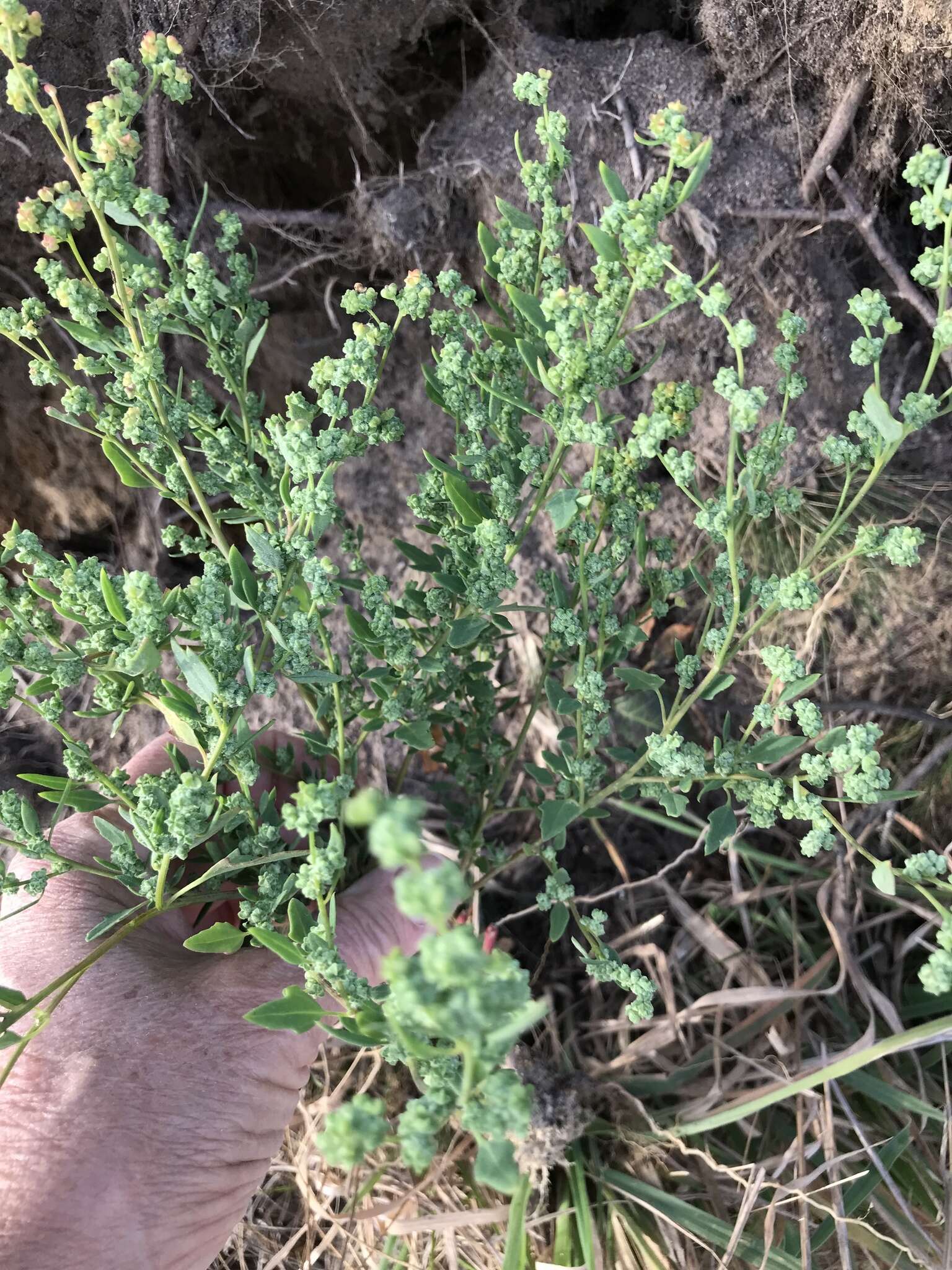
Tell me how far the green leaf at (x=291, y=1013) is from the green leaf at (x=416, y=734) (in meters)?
0.33

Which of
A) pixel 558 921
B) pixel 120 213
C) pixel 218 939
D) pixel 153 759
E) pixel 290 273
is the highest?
pixel 120 213

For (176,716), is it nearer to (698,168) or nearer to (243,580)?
(243,580)

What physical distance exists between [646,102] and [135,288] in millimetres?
1155

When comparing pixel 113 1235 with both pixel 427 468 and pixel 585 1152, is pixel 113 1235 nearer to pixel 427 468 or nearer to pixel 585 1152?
pixel 585 1152

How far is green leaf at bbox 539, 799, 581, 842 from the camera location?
108 cm

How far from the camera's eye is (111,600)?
0.93m

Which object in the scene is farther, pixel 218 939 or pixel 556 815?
pixel 556 815

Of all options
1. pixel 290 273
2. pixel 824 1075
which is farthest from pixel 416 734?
pixel 290 273

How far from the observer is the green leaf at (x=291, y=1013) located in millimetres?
836

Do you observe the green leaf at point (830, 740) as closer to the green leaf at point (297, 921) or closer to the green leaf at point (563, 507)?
the green leaf at point (563, 507)

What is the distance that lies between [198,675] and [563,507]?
0.42 metres

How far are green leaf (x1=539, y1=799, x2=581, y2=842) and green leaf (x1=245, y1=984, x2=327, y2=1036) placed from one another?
346 millimetres

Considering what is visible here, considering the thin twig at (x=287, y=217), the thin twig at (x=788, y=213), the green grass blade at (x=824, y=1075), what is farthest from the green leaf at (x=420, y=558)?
the thin twig at (x=788, y=213)

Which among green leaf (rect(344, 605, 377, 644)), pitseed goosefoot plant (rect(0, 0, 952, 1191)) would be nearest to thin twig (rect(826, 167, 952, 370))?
pitseed goosefoot plant (rect(0, 0, 952, 1191))
